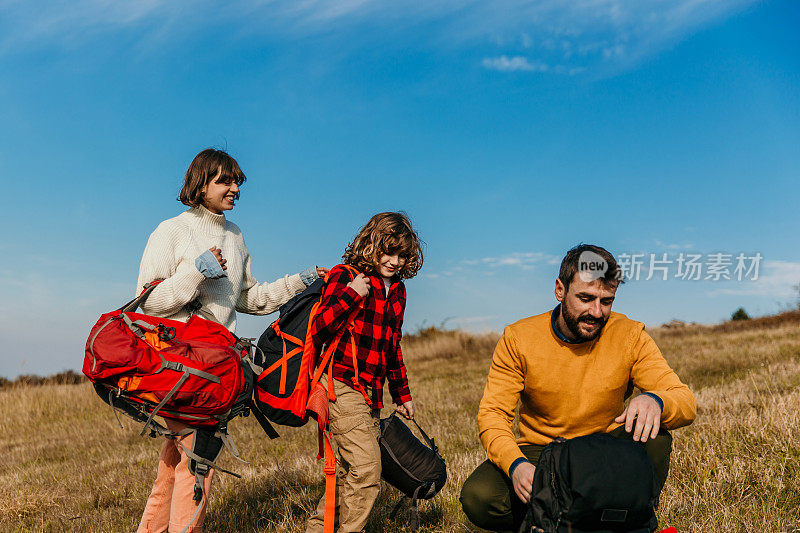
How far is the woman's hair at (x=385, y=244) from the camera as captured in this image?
3.74m

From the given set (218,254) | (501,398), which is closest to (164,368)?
(218,254)

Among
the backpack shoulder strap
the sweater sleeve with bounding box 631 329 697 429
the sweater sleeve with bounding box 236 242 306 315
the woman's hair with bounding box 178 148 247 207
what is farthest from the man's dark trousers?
the woman's hair with bounding box 178 148 247 207

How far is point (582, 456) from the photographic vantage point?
2582mm

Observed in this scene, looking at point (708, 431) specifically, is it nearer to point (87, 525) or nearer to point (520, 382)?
point (520, 382)

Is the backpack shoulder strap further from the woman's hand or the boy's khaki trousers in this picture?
the boy's khaki trousers

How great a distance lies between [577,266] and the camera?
326 cm

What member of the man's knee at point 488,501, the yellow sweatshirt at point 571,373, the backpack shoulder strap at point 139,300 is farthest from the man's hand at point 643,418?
the backpack shoulder strap at point 139,300

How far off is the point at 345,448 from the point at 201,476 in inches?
33.9

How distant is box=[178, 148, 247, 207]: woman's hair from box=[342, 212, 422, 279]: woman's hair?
0.90 meters

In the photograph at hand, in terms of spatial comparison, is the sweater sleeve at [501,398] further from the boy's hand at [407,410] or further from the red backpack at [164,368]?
the red backpack at [164,368]

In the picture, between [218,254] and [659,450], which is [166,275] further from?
[659,450]

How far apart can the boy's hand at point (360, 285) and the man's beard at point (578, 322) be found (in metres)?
1.15

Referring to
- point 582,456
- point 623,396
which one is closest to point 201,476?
point 582,456

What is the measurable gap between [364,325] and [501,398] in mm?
953
